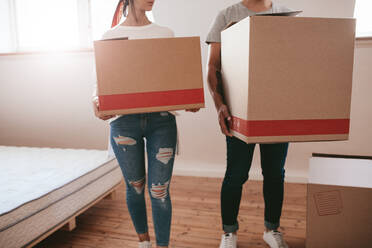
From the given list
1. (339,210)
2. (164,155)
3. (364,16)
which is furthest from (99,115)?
(364,16)

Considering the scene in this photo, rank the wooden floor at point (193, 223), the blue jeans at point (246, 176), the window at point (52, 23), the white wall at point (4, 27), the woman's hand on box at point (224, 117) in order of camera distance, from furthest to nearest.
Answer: the white wall at point (4, 27)
the window at point (52, 23)
the wooden floor at point (193, 223)
the blue jeans at point (246, 176)
the woman's hand on box at point (224, 117)

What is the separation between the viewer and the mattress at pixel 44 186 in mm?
1101

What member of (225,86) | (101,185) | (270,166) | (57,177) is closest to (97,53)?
(225,86)

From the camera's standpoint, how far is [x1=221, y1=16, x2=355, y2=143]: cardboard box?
0.72 meters

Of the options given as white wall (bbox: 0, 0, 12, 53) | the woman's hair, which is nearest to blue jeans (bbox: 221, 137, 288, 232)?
the woman's hair

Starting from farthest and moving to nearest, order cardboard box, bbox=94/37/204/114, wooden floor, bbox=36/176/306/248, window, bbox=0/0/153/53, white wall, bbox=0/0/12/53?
white wall, bbox=0/0/12/53 → window, bbox=0/0/153/53 → wooden floor, bbox=36/176/306/248 → cardboard box, bbox=94/37/204/114

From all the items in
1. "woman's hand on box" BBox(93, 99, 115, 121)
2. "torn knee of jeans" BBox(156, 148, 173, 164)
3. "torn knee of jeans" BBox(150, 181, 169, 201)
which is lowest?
"torn knee of jeans" BBox(150, 181, 169, 201)

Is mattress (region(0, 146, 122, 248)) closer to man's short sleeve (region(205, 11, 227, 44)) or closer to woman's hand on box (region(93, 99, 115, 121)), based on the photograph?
woman's hand on box (region(93, 99, 115, 121))

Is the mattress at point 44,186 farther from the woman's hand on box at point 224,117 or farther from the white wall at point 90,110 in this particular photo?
the woman's hand on box at point 224,117

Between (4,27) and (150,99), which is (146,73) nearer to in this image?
(150,99)

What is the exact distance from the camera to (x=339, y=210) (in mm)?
1001

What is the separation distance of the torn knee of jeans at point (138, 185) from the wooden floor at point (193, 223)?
45 centimetres

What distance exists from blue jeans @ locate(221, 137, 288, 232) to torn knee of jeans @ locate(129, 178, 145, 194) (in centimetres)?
34

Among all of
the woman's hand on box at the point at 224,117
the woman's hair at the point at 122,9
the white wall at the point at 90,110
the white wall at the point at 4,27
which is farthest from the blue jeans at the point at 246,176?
the white wall at the point at 4,27
